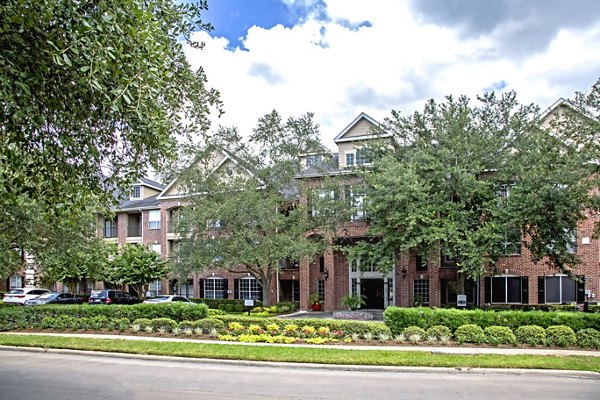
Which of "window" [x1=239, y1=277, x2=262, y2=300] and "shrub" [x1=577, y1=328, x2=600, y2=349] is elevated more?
"shrub" [x1=577, y1=328, x2=600, y2=349]

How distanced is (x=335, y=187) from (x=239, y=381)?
19.2m

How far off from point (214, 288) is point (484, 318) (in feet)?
87.3

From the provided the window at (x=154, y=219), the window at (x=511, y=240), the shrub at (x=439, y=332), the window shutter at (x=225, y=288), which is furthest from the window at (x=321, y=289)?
the shrub at (x=439, y=332)

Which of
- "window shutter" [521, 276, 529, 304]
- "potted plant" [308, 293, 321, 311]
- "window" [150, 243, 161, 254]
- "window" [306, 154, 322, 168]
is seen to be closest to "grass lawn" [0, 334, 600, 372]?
"window" [306, 154, 322, 168]

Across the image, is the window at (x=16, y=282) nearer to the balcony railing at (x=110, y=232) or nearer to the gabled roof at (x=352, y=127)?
the balcony railing at (x=110, y=232)

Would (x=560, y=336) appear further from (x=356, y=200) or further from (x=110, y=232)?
(x=110, y=232)

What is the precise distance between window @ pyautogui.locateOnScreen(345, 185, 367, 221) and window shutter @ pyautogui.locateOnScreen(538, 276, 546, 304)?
11.6 metres

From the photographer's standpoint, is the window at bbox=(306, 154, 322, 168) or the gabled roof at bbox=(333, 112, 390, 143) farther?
the gabled roof at bbox=(333, 112, 390, 143)

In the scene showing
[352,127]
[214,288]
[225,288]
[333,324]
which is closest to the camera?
[333,324]

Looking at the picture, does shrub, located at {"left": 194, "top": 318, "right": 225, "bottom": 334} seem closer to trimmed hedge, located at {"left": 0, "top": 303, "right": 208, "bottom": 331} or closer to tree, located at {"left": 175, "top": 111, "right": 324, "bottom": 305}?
trimmed hedge, located at {"left": 0, "top": 303, "right": 208, "bottom": 331}

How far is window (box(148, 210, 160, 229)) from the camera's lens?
145 ft

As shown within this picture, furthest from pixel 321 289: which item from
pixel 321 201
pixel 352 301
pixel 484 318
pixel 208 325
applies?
pixel 484 318

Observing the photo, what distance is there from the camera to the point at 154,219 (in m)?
44.3

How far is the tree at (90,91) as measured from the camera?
6.23 m
